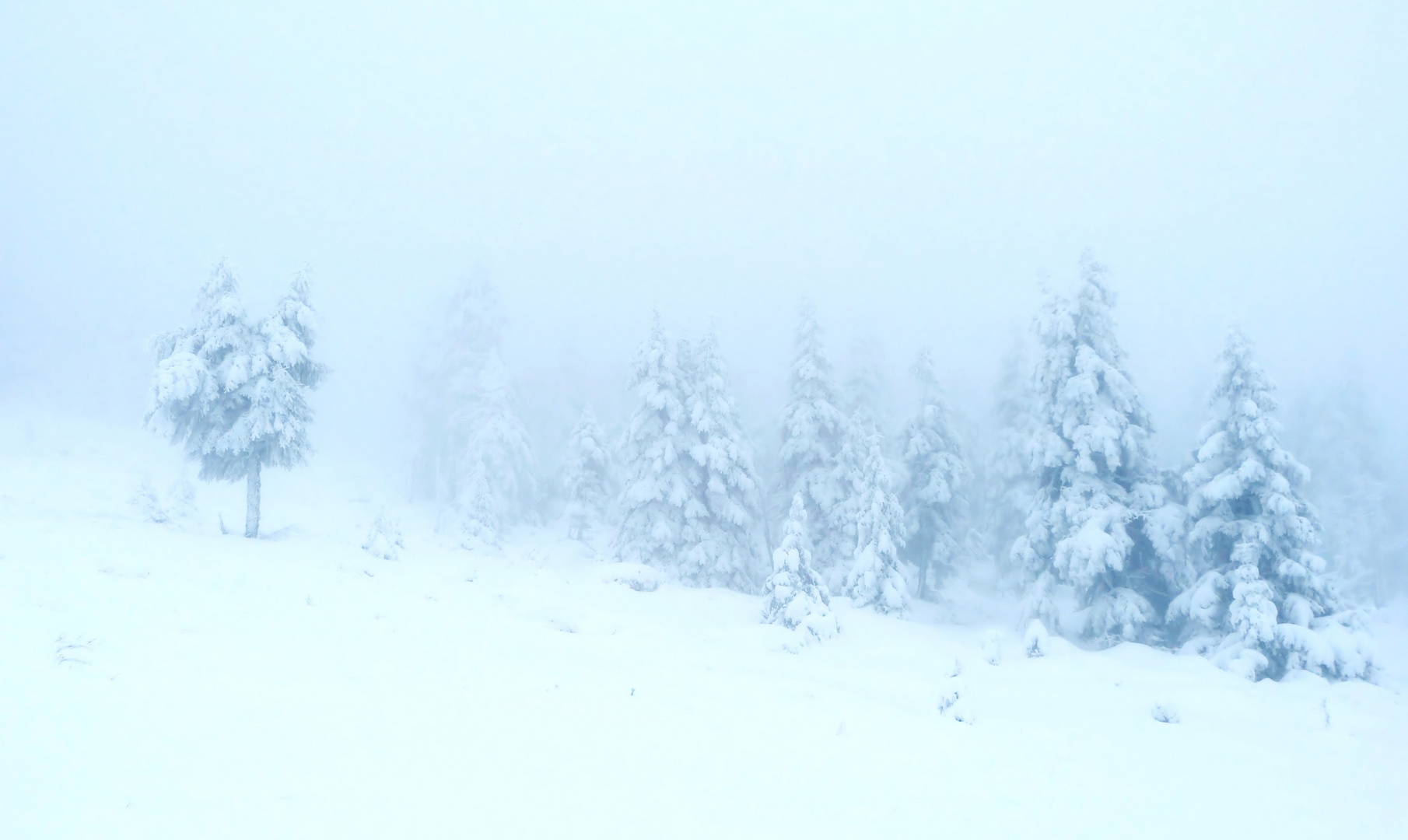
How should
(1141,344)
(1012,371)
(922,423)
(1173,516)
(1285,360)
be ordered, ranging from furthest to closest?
(1141,344) < (1285,360) < (1012,371) < (922,423) < (1173,516)

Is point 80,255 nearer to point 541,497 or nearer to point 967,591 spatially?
point 541,497

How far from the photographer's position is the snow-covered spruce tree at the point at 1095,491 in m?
20.0

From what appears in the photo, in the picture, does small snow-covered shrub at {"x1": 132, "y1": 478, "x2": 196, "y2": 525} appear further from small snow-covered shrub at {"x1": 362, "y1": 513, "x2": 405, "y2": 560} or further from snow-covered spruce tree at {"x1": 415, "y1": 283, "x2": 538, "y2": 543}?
snow-covered spruce tree at {"x1": 415, "y1": 283, "x2": 538, "y2": 543}

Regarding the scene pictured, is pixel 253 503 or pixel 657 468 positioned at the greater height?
pixel 657 468

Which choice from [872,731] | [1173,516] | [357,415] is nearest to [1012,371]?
[1173,516]

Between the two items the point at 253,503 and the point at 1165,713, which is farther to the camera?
the point at 253,503

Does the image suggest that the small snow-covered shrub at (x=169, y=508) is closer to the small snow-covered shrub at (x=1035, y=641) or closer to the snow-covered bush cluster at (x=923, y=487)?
the snow-covered bush cluster at (x=923, y=487)

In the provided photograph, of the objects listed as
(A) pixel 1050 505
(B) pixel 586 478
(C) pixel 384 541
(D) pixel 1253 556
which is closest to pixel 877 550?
(A) pixel 1050 505

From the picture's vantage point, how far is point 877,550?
23.3 metres

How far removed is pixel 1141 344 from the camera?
13738 centimetres

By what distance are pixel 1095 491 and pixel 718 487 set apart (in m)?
13.4

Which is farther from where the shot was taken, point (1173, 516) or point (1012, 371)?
point (1012, 371)

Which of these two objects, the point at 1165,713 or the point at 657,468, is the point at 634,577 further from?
the point at 1165,713

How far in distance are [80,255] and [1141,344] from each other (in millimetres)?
179602
